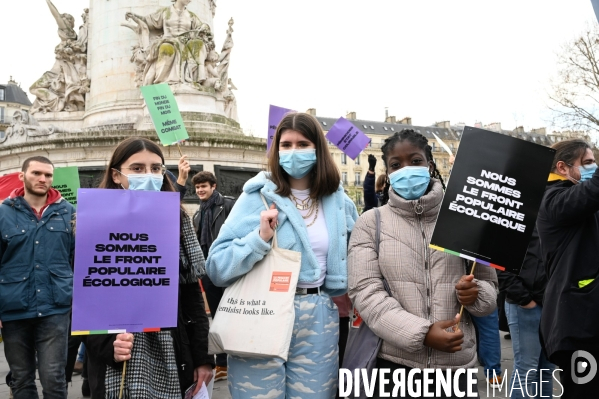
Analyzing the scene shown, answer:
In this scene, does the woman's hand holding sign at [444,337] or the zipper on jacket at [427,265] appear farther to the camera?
the zipper on jacket at [427,265]

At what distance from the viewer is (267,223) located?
2703mm

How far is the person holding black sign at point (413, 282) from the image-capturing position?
2498mm

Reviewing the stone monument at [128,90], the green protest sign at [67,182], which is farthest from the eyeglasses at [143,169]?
the stone monument at [128,90]

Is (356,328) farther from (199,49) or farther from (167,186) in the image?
(199,49)

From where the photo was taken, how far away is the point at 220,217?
6250 mm

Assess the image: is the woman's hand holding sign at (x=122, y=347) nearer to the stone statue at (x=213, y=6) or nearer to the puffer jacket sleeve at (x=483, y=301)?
the puffer jacket sleeve at (x=483, y=301)

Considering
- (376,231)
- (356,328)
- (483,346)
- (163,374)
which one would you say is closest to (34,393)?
(163,374)

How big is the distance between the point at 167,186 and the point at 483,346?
3650 millimetres

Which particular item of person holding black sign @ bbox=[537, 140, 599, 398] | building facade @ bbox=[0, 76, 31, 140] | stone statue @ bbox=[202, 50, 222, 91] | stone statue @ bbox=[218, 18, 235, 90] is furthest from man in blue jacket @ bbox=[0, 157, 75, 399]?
building facade @ bbox=[0, 76, 31, 140]

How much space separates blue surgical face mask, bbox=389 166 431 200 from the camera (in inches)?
109

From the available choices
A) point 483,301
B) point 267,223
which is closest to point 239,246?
point 267,223

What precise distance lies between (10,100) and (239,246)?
85734 millimetres

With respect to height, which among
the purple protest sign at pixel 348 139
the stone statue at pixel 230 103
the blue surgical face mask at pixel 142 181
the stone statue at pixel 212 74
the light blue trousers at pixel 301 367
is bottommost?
the light blue trousers at pixel 301 367

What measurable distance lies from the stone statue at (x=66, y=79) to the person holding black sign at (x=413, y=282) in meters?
15.7
